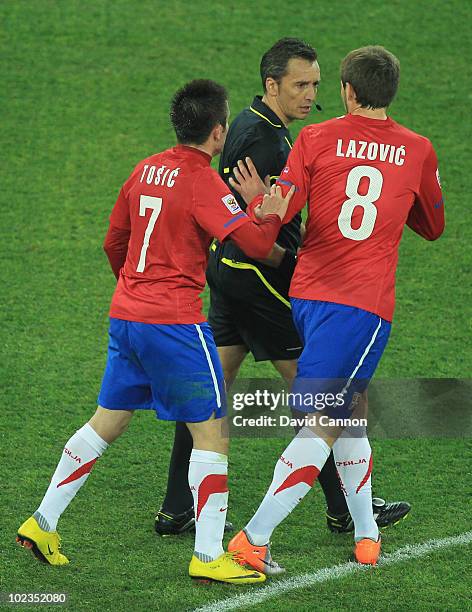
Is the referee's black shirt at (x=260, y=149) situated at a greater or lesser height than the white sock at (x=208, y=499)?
greater

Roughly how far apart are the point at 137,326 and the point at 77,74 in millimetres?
6510

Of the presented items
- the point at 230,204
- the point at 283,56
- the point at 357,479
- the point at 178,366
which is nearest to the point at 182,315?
the point at 178,366

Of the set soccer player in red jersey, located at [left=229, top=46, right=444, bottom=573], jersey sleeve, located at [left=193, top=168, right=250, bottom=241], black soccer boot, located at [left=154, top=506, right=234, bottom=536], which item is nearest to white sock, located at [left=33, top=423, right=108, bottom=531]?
black soccer boot, located at [left=154, top=506, right=234, bottom=536]

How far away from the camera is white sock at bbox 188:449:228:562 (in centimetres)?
441

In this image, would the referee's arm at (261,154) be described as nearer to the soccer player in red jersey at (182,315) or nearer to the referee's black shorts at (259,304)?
the referee's black shorts at (259,304)

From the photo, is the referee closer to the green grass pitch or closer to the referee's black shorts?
the referee's black shorts

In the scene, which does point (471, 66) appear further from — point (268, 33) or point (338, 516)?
point (338, 516)

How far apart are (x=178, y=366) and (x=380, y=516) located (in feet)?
3.99

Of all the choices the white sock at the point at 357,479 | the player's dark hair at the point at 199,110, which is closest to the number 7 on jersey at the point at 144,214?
the player's dark hair at the point at 199,110

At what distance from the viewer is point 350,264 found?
175 inches

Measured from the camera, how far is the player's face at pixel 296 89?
4.96 m

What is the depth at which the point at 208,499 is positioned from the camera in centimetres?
442

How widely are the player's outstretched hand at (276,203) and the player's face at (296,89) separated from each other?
69 cm

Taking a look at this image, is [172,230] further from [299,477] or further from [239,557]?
[239,557]
